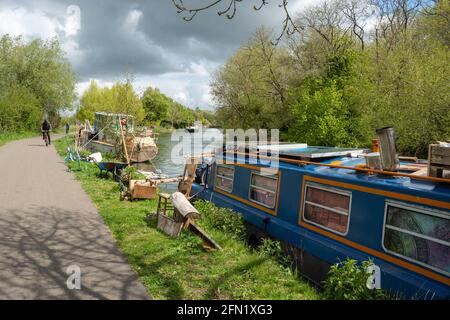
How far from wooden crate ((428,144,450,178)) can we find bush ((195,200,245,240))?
3871mm

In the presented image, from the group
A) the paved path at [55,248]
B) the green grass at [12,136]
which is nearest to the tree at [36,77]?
the green grass at [12,136]

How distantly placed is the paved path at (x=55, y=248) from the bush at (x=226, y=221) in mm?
2199

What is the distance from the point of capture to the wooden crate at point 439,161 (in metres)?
4.71

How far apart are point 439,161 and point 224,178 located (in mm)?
5711

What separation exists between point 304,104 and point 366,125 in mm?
6235

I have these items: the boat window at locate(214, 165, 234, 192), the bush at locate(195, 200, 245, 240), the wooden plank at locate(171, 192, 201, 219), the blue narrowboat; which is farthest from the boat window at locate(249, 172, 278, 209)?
the wooden plank at locate(171, 192, 201, 219)

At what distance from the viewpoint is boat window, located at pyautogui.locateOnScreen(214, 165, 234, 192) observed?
9.40 meters

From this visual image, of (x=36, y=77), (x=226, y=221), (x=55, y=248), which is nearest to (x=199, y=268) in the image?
(x=226, y=221)

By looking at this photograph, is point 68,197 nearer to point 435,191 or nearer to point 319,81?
point 435,191

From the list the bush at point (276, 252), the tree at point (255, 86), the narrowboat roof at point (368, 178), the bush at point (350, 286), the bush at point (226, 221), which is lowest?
the bush at point (276, 252)

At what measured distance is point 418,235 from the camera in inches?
186

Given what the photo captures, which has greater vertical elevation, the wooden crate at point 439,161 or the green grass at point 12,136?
the wooden crate at point 439,161

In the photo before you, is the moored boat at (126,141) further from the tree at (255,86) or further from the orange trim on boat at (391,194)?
the orange trim on boat at (391,194)
